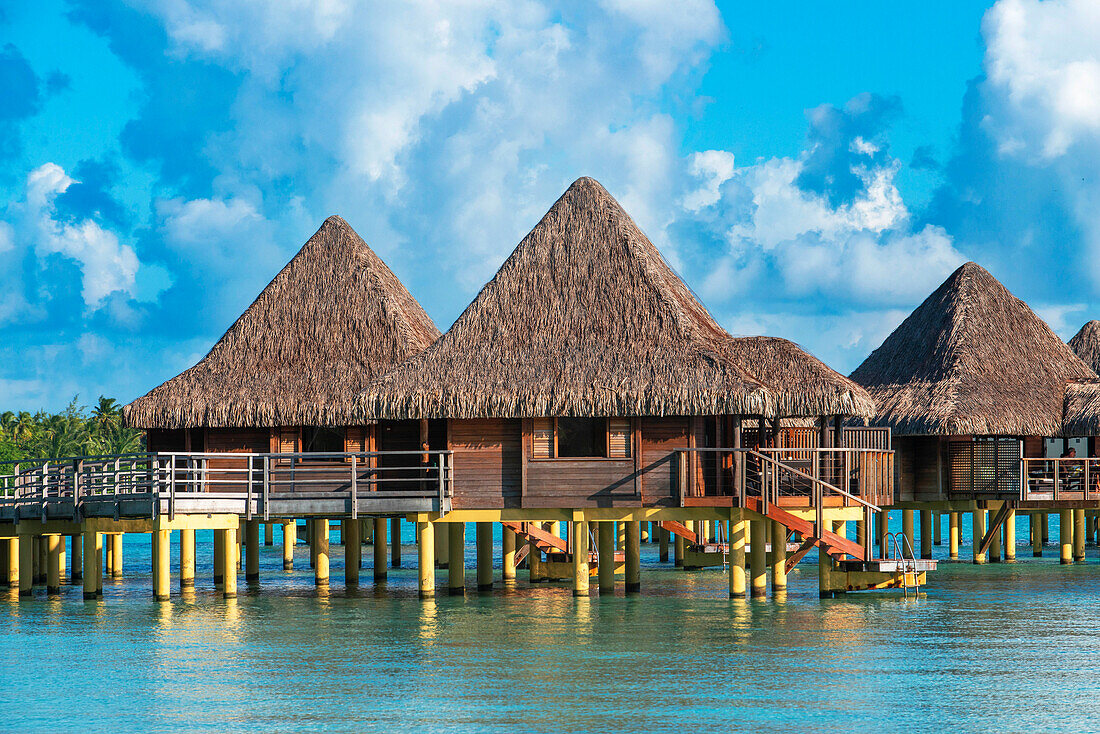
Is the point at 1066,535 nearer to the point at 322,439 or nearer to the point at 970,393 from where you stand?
the point at 970,393

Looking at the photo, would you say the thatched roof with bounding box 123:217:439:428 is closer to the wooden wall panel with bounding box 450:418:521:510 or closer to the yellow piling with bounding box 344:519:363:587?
the wooden wall panel with bounding box 450:418:521:510

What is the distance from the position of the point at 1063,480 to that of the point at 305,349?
19.4 metres

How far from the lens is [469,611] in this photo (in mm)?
27547

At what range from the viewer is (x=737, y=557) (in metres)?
27.8

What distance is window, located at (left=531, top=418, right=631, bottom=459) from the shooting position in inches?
1086

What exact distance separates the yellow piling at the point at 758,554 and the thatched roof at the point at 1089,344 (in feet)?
80.3

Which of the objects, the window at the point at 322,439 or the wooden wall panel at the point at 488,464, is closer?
the wooden wall panel at the point at 488,464

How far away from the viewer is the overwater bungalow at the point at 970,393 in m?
38.8

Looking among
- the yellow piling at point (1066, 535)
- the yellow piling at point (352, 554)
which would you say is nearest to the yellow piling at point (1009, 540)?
the yellow piling at point (1066, 535)

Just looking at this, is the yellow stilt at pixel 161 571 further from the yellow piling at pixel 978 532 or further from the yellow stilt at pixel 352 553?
the yellow piling at pixel 978 532

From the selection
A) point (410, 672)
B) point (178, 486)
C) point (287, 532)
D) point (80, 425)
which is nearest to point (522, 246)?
point (178, 486)

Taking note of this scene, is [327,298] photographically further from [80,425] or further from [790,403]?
[80,425]

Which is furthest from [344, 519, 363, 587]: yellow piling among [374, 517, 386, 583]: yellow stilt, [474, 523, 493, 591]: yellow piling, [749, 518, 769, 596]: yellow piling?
[749, 518, 769, 596]: yellow piling

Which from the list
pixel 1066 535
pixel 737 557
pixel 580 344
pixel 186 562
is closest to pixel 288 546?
pixel 186 562
